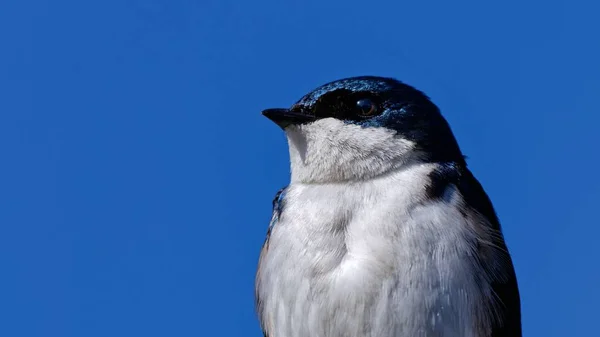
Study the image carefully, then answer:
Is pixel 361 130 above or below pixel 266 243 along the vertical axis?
above

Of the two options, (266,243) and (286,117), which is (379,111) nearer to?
(286,117)

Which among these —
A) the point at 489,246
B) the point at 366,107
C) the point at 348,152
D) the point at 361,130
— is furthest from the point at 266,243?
the point at 489,246

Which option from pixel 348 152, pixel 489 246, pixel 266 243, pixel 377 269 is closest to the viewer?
pixel 377 269

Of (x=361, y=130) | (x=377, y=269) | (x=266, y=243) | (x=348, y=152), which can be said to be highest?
(x=361, y=130)

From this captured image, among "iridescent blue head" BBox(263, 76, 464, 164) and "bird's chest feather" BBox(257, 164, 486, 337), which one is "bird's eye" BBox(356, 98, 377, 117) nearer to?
"iridescent blue head" BBox(263, 76, 464, 164)

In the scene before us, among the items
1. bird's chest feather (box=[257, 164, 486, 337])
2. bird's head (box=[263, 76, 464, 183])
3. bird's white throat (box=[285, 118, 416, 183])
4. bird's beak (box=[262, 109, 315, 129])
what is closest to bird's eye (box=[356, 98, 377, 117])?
bird's head (box=[263, 76, 464, 183])

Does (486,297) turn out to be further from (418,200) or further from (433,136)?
(433,136)

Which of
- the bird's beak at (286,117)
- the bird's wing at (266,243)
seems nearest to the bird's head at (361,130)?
the bird's beak at (286,117)

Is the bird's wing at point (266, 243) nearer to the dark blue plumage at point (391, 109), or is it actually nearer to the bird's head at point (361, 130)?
the bird's head at point (361, 130)
